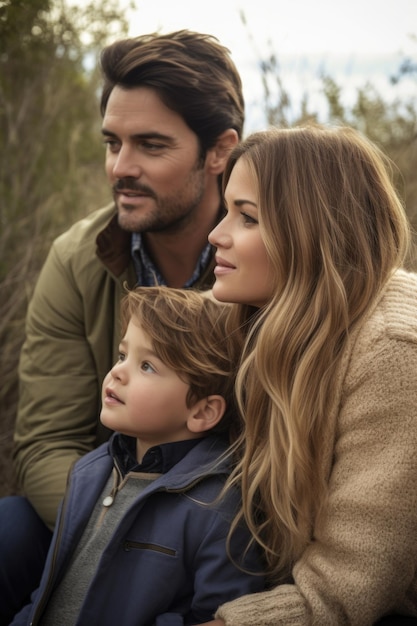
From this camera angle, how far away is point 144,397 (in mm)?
2193

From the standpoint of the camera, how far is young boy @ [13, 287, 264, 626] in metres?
2.07

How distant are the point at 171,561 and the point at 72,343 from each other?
1237 millimetres

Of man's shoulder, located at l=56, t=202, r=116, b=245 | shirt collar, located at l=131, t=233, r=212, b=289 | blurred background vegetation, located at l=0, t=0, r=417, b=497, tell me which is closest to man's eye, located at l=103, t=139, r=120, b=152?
man's shoulder, located at l=56, t=202, r=116, b=245

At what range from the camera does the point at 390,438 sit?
1.96m

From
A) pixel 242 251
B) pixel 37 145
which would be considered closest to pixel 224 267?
pixel 242 251

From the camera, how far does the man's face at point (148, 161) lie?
322 cm

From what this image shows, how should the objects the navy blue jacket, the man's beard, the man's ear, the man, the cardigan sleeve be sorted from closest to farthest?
the cardigan sleeve, the navy blue jacket, the man, the man's beard, the man's ear

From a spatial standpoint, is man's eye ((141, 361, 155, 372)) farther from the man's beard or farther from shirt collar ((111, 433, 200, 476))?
the man's beard

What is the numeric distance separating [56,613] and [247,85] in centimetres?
265

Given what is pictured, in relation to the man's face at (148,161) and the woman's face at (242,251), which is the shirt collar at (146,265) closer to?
the man's face at (148,161)

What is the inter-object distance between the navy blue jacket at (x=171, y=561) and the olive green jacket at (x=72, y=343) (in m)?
0.84

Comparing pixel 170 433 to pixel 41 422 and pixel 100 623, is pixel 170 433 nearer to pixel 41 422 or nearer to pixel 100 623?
pixel 100 623

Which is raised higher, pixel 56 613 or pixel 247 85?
pixel 247 85

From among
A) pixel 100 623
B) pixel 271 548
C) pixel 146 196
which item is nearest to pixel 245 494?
pixel 271 548
